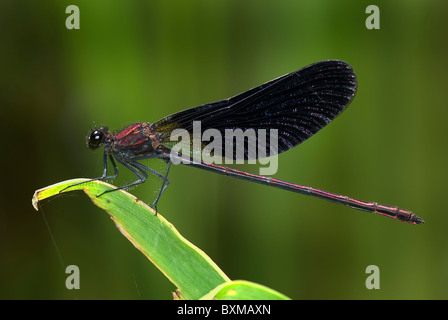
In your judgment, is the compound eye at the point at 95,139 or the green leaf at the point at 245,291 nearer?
the green leaf at the point at 245,291

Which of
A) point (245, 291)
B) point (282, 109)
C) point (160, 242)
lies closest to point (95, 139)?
point (160, 242)

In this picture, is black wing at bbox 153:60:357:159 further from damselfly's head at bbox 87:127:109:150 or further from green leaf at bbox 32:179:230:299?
green leaf at bbox 32:179:230:299

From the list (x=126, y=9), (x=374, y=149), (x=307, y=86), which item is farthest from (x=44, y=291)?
(x=374, y=149)

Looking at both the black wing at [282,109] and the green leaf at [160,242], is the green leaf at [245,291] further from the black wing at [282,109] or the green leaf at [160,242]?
the black wing at [282,109]

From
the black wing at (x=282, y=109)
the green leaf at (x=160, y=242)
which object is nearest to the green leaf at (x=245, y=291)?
the green leaf at (x=160, y=242)

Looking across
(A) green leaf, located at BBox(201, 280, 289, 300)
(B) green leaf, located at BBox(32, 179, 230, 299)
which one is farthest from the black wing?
(A) green leaf, located at BBox(201, 280, 289, 300)

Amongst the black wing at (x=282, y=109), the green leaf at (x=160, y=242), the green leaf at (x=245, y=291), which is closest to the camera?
the green leaf at (x=245, y=291)
